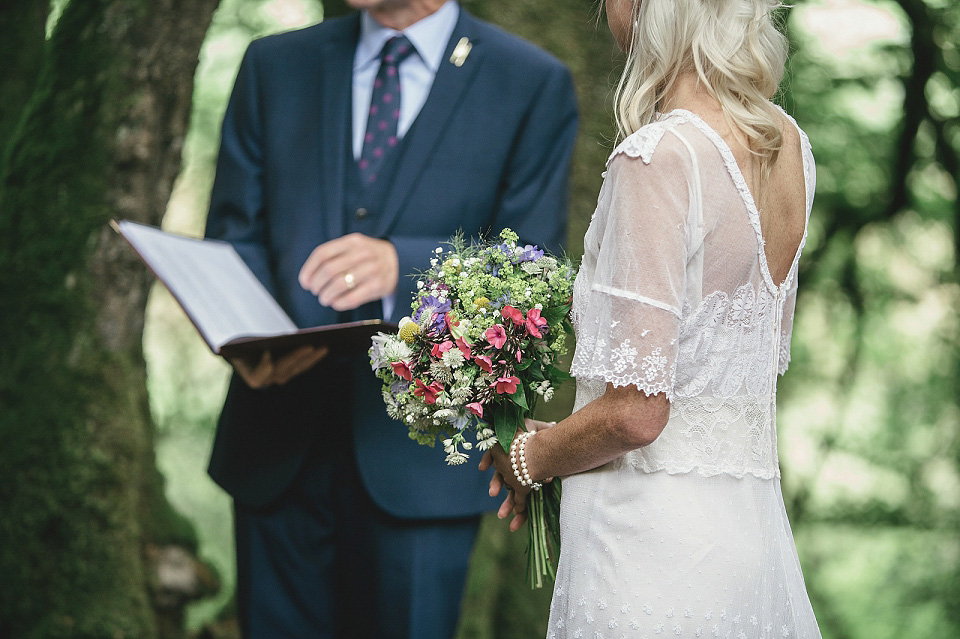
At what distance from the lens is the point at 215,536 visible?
6.48 m

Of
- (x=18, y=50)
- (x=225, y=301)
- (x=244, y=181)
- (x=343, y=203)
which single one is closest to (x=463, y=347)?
(x=225, y=301)

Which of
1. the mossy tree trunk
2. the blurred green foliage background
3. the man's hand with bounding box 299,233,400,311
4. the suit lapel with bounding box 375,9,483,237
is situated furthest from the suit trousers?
the blurred green foliage background

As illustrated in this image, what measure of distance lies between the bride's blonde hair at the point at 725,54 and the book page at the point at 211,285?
3.45ft

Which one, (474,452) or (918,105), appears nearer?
(474,452)

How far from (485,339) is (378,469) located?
953 millimetres

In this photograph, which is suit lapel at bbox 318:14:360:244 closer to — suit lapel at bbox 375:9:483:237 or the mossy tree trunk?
suit lapel at bbox 375:9:483:237

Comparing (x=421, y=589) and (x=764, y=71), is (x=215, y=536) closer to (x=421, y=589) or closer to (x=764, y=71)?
(x=421, y=589)

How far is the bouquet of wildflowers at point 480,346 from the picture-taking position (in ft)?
5.74

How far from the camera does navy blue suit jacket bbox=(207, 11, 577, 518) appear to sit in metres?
2.62

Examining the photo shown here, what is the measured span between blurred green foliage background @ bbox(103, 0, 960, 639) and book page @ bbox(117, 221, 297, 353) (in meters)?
2.00

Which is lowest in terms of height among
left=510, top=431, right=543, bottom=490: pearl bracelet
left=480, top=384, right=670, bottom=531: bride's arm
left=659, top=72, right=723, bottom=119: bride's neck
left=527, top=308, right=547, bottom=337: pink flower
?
left=510, top=431, right=543, bottom=490: pearl bracelet

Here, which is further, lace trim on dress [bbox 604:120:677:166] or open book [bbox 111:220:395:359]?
open book [bbox 111:220:395:359]

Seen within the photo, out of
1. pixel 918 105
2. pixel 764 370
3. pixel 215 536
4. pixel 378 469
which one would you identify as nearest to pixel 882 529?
pixel 918 105

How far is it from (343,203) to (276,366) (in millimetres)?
474
